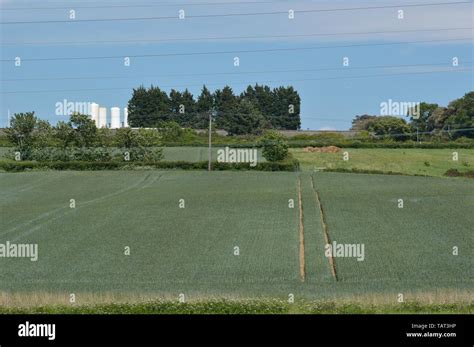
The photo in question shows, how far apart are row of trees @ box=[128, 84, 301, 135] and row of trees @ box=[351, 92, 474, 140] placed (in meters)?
16.6

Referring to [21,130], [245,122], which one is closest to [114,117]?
[245,122]

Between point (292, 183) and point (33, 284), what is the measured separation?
116ft

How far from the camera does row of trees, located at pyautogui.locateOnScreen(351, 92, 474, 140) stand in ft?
398

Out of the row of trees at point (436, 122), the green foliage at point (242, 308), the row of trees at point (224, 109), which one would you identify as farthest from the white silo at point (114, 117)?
the green foliage at point (242, 308)

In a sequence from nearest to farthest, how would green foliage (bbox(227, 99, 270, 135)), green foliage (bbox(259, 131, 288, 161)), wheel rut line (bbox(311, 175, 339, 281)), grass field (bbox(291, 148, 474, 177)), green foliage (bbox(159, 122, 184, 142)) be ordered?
wheel rut line (bbox(311, 175, 339, 281)), grass field (bbox(291, 148, 474, 177)), green foliage (bbox(259, 131, 288, 161)), green foliage (bbox(159, 122, 184, 142)), green foliage (bbox(227, 99, 270, 135))

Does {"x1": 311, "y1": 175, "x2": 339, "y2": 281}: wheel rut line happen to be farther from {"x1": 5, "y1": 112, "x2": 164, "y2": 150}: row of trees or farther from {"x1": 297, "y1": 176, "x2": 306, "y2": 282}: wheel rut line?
{"x1": 5, "y1": 112, "x2": 164, "y2": 150}: row of trees

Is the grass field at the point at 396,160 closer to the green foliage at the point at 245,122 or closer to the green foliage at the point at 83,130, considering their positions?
the green foliage at the point at 83,130

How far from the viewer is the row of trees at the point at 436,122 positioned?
121 m

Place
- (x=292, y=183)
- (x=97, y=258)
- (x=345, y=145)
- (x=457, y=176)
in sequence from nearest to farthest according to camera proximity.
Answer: (x=97, y=258) < (x=292, y=183) < (x=457, y=176) < (x=345, y=145)

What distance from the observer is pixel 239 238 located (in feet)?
119

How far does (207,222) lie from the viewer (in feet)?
133

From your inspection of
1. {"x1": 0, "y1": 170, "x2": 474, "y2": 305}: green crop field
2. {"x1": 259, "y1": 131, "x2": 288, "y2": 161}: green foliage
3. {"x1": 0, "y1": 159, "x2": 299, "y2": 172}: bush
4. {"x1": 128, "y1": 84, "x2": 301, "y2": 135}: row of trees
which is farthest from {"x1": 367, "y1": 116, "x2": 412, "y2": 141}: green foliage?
{"x1": 0, "y1": 170, "x2": 474, "y2": 305}: green crop field

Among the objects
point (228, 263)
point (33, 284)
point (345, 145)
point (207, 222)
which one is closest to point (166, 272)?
point (228, 263)
